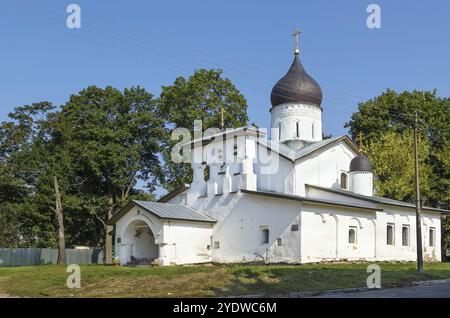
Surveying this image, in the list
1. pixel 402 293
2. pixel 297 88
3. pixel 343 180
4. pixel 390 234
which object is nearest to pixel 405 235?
Result: pixel 390 234

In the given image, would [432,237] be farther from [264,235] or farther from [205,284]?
[205,284]

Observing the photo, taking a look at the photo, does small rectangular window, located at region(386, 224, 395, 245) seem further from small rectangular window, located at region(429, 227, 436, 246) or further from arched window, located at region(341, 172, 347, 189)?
small rectangular window, located at region(429, 227, 436, 246)

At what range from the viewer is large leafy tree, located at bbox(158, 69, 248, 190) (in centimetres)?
4681

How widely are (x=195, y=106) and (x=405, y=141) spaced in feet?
54.6

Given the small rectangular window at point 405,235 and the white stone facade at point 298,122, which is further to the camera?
the white stone facade at point 298,122

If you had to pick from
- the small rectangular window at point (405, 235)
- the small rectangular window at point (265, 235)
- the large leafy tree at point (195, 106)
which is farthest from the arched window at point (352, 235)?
the large leafy tree at point (195, 106)

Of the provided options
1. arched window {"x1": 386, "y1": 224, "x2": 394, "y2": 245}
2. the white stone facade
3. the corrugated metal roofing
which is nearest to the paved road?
arched window {"x1": 386, "y1": 224, "x2": 394, "y2": 245}

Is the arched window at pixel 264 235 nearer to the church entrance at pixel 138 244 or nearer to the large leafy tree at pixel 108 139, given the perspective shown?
the church entrance at pixel 138 244

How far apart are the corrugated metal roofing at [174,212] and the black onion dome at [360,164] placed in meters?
9.76

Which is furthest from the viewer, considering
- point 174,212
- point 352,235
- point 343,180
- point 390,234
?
point 343,180

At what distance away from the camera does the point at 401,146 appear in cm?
4359

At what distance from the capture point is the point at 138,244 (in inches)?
1398

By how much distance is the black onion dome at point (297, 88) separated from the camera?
1537 inches
